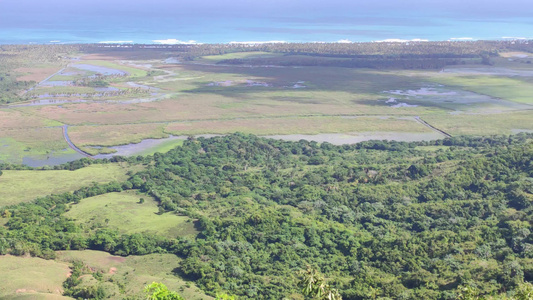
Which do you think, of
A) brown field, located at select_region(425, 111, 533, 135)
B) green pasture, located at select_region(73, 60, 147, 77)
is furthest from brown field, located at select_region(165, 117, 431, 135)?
green pasture, located at select_region(73, 60, 147, 77)

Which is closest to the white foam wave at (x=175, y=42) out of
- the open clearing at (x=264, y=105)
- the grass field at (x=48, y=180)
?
the open clearing at (x=264, y=105)

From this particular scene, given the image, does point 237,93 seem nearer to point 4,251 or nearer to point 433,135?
point 433,135

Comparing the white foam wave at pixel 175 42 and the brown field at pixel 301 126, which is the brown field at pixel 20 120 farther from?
the white foam wave at pixel 175 42

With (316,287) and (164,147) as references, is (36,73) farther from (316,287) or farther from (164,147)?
(316,287)

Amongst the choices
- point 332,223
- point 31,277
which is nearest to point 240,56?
point 332,223

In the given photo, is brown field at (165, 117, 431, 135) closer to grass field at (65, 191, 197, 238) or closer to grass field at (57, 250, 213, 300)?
grass field at (65, 191, 197, 238)

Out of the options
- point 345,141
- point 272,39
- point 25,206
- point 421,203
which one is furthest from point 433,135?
point 272,39
